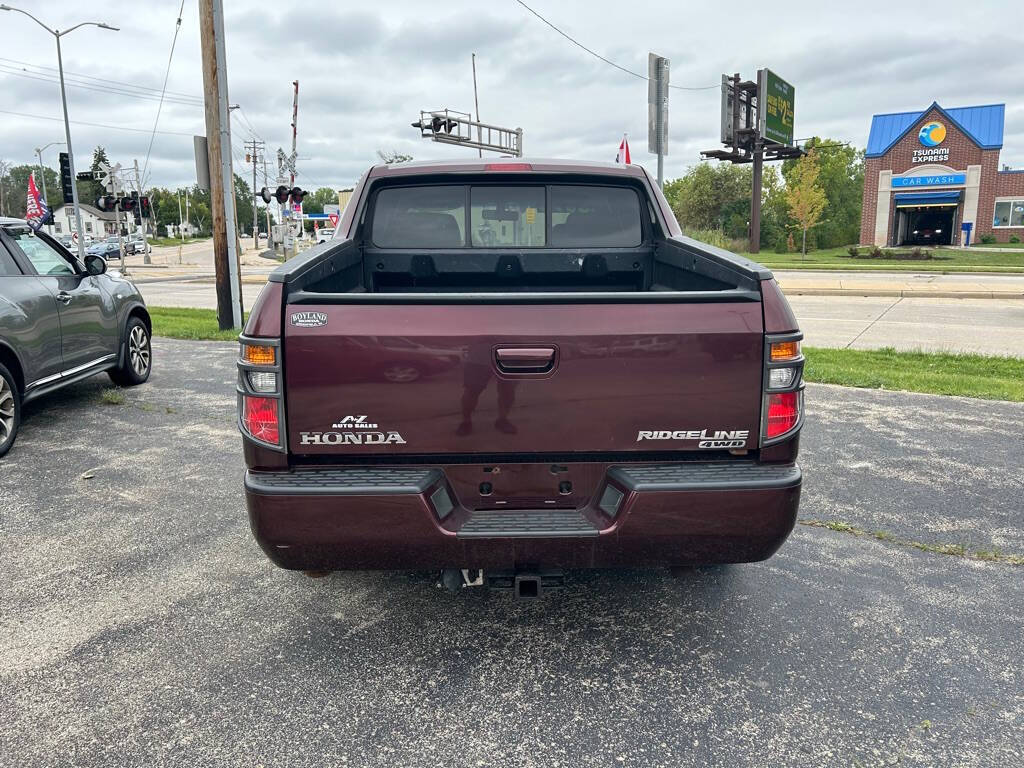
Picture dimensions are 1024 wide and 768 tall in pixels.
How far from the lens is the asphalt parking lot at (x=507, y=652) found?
8.71 feet

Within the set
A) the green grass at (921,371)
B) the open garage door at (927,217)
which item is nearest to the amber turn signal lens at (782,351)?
the green grass at (921,371)

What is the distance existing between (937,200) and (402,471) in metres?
63.3

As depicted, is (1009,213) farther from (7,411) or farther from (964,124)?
(7,411)

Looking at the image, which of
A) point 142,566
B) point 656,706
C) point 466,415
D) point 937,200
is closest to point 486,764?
point 656,706

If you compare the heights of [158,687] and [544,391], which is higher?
[544,391]

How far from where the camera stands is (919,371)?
942 cm

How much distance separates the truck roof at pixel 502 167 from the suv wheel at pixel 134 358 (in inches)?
201

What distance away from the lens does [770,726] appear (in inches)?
107

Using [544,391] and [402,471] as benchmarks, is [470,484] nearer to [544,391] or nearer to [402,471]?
[402,471]

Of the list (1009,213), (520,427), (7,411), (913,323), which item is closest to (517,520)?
(520,427)

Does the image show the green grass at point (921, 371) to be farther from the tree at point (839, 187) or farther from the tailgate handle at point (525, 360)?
the tree at point (839, 187)

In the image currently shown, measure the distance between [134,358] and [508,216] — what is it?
19.0 feet

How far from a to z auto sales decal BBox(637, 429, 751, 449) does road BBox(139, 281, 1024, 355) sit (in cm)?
994

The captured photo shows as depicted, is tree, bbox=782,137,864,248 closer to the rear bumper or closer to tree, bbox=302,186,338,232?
A: the rear bumper
